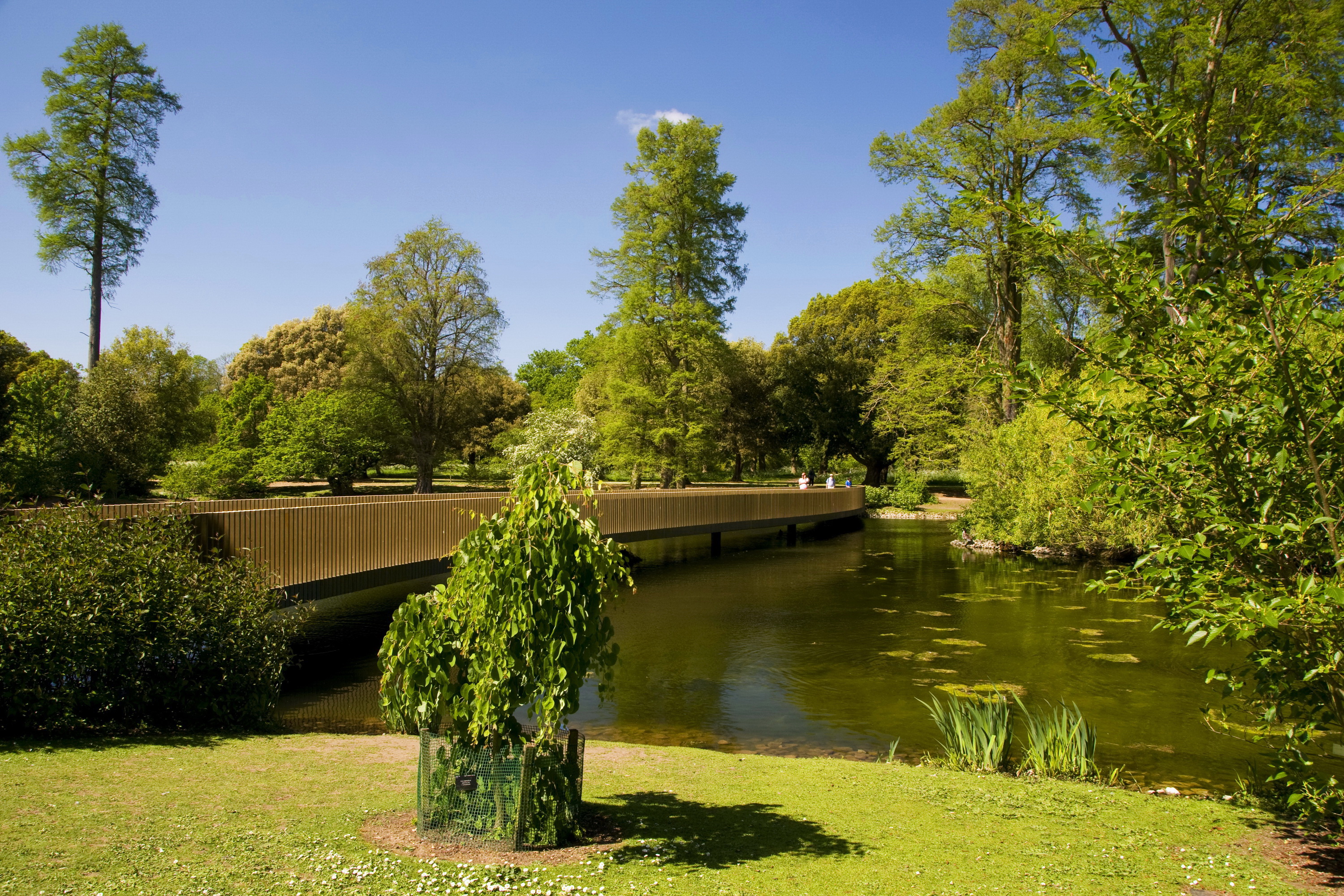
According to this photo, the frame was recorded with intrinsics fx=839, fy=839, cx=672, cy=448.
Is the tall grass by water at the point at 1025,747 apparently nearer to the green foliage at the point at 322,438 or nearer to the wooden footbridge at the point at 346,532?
the wooden footbridge at the point at 346,532

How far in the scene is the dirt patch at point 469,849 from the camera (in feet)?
15.9

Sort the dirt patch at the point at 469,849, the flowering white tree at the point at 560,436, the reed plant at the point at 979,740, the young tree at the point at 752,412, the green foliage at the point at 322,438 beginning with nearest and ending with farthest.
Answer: the dirt patch at the point at 469,849 < the reed plant at the point at 979,740 < the green foliage at the point at 322,438 < the flowering white tree at the point at 560,436 < the young tree at the point at 752,412

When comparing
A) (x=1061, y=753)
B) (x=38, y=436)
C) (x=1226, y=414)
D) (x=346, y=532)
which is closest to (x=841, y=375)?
(x=38, y=436)

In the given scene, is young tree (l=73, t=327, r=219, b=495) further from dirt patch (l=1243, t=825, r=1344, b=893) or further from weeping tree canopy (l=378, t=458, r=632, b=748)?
dirt patch (l=1243, t=825, r=1344, b=893)

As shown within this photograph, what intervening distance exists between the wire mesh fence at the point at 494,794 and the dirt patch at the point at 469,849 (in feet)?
0.17

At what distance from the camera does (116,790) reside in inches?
223

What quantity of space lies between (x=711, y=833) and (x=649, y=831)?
42cm

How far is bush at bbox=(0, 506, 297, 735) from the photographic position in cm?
717

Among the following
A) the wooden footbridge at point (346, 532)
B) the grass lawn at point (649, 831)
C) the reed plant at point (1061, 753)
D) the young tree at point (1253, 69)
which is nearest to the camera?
the grass lawn at point (649, 831)

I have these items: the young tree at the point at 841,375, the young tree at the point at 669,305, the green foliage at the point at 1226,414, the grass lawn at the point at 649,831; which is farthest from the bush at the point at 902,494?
the green foliage at the point at 1226,414

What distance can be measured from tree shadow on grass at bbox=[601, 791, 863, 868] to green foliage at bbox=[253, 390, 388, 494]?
3024cm

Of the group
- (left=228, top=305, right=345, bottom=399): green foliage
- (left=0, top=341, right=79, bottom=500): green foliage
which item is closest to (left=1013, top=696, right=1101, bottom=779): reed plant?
(left=0, top=341, right=79, bottom=500): green foliage

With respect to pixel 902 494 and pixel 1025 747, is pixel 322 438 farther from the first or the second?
pixel 1025 747

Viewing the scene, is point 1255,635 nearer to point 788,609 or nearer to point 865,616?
point 865,616
